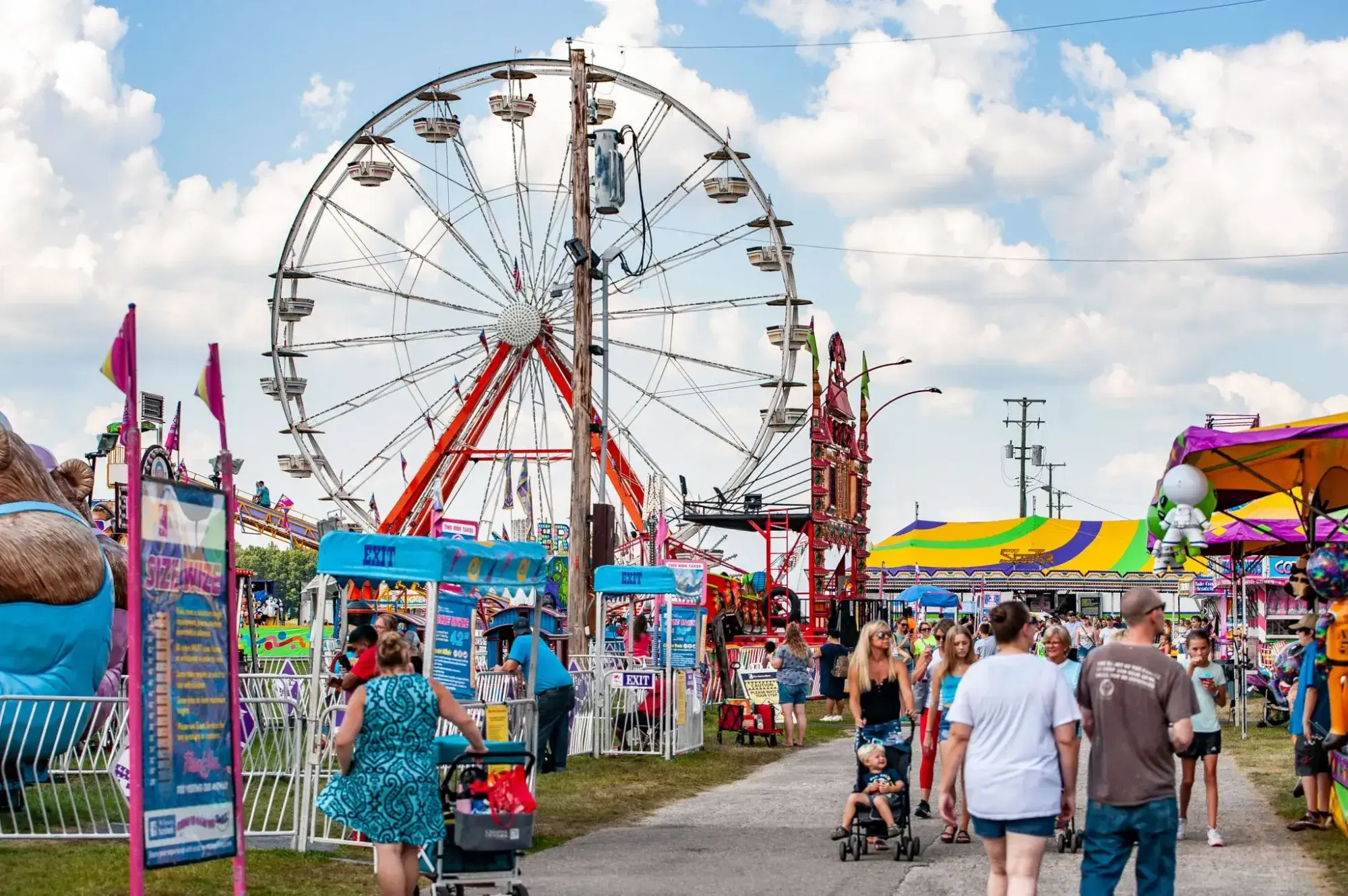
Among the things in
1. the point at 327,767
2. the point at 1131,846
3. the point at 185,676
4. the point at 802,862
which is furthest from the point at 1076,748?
the point at 327,767

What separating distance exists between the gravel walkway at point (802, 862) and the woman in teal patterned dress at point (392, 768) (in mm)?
2192

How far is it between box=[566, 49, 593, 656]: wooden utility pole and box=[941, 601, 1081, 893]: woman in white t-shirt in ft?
45.4

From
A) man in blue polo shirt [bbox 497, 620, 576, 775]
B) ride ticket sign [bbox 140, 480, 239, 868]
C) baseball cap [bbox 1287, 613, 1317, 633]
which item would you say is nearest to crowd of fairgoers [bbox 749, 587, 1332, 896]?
ride ticket sign [bbox 140, 480, 239, 868]

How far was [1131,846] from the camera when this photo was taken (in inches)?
303

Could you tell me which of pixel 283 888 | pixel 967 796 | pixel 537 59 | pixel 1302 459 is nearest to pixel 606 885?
pixel 283 888

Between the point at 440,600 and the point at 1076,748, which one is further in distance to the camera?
the point at 440,600

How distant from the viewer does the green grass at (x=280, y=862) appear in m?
9.91

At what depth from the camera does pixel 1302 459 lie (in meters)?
14.5

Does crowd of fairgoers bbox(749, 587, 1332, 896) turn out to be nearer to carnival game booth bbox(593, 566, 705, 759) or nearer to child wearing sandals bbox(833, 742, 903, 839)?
child wearing sandals bbox(833, 742, 903, 839)

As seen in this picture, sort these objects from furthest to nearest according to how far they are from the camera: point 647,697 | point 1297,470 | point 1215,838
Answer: point 647,697, point 1297,470, point 1215,838

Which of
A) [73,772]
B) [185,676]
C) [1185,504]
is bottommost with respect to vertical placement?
[73,772]

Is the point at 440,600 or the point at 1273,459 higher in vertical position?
the point at 1273,459

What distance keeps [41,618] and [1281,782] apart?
11375 millimetres

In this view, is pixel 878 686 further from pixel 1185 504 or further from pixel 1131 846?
pixel 1131 846
